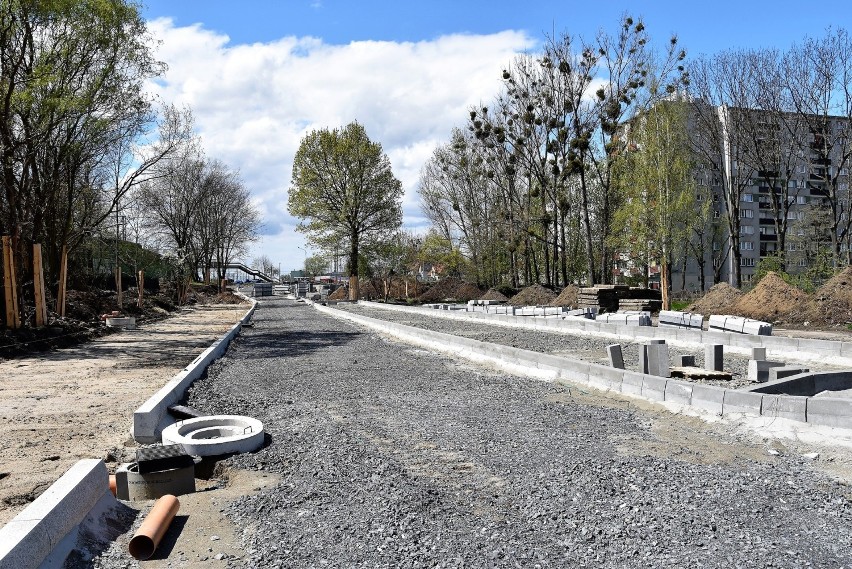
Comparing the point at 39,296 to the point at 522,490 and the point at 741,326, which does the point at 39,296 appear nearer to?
the point at 522,490

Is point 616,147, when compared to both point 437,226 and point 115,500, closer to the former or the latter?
point 437,226

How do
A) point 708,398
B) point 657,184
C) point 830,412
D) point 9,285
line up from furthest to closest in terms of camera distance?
point 657,184 → point 9,285 → point 708,398 → point 830,412

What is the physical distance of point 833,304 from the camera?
1788cm

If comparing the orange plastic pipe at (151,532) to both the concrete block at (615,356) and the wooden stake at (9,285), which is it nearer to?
the concrete block at (615,356)

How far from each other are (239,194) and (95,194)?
29.9 m

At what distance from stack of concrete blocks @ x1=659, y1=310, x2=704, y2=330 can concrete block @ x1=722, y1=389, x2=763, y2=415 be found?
10275 millimetres

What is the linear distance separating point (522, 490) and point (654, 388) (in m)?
4.06

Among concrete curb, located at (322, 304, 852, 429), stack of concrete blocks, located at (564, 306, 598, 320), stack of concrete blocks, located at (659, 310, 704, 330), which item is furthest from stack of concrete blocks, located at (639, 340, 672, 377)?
stack of concrete blocks, located at (564, 306, 598, 320)

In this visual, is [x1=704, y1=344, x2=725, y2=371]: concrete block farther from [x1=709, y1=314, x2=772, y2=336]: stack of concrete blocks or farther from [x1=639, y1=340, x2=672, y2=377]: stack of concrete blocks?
[x1=709, y1=314, x2=772, y2=336]: stack of concrete blocks

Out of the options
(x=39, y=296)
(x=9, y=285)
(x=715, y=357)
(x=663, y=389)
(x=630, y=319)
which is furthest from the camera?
(x=630, y=319)

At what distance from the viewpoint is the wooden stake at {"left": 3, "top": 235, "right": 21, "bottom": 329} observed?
635 inches

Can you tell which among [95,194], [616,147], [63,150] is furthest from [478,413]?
[616,147]

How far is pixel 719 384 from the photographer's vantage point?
29.9ft

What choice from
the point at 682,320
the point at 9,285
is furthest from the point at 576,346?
the point at 9,285
